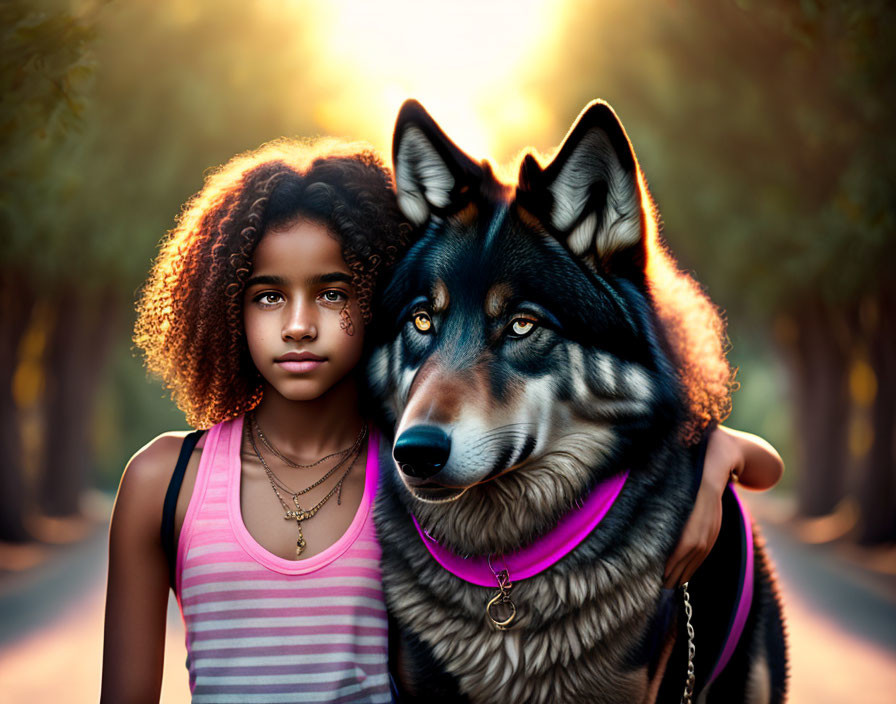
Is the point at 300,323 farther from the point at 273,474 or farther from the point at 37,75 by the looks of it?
the point at 37,75

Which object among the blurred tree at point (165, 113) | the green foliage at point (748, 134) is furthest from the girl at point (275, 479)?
the blurred tree at point (165, 113)

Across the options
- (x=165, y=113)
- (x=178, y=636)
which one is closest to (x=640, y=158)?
(x=165, y=113)

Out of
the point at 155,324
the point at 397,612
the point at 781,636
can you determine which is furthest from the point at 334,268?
the point at 781,636

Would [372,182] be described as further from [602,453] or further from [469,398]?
[602,453]

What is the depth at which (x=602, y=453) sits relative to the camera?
113 inches

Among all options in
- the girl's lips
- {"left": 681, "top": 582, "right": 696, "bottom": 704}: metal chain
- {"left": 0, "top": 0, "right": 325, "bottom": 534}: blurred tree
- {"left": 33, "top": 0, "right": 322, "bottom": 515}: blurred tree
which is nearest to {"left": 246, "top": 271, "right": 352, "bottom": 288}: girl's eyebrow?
the girl's lips

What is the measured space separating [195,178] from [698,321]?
35.9 feet

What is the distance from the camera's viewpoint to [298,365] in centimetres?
289

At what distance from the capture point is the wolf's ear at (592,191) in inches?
106

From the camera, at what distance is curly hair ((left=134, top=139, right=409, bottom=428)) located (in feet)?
9.80

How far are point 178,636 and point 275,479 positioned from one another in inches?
267

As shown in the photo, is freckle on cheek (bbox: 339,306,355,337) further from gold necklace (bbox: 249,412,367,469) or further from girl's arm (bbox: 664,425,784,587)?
girl's arm (bbox: 664,425,784,587)

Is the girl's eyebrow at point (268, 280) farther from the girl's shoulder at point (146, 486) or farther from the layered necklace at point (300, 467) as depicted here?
the girl's shoulder at point (146, 486)

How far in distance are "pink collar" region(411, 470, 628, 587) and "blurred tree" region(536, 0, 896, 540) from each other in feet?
18.2
